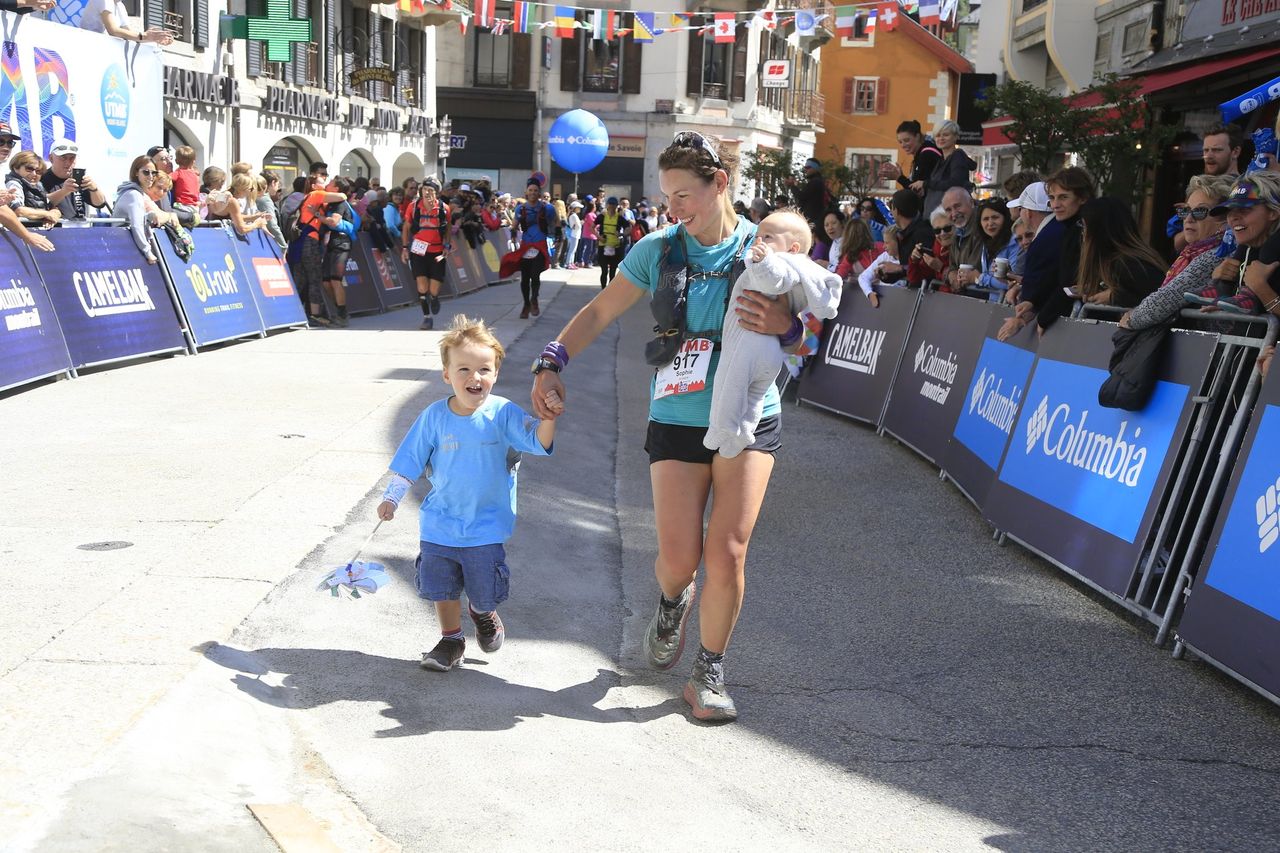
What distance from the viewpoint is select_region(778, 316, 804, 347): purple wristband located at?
447 cm

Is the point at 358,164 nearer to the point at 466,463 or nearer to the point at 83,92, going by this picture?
the point at 83,92

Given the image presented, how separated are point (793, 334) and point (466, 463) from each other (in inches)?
45.7

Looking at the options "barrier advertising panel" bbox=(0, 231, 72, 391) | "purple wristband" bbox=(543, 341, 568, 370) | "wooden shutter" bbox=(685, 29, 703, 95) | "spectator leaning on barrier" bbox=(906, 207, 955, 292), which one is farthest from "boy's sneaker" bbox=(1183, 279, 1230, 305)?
"wooden shutter" bbox=(685, 29, 703, 95)

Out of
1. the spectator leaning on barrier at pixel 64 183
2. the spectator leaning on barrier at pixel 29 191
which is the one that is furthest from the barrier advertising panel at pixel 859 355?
the spectator leaning on barrier at pixel 64 183

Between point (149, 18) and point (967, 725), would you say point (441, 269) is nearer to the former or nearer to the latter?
point (149, 18)

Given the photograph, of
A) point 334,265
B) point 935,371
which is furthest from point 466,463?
point 334,265

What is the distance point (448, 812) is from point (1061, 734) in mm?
2124

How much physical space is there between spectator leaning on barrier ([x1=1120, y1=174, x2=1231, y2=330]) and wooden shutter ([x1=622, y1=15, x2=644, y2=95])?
1788 inches

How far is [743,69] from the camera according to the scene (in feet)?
173

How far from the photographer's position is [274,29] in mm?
28406

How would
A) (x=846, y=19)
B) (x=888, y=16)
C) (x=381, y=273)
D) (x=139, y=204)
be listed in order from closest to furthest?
(x=139, y=204) → (x=381, y=273) → (x=888, y=16) → (x=846, y=19)

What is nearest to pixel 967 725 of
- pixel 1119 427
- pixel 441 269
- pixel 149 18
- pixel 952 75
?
pixel 1119 427

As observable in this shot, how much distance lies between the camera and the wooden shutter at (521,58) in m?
51.8

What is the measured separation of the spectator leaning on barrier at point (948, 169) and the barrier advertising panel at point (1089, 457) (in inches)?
195
